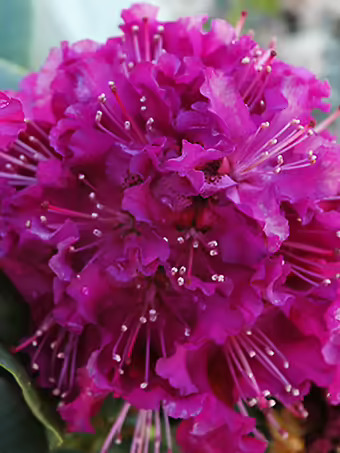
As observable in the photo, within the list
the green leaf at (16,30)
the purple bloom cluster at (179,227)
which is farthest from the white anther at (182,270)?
the green leaf at (16,30)

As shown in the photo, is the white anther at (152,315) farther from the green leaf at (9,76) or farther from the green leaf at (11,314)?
the green leaf at (9,76)

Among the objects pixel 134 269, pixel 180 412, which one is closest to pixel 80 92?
pixel 134 269

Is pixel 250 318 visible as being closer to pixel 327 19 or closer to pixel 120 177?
pixel 120 177

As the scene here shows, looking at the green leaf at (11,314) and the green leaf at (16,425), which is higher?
the green leaf at (11,314)

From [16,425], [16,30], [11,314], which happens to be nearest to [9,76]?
[16,30]

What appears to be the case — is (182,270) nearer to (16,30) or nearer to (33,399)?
(33,399)

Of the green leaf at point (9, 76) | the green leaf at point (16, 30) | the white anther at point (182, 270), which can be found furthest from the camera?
the green leaf at point (16, 30)
